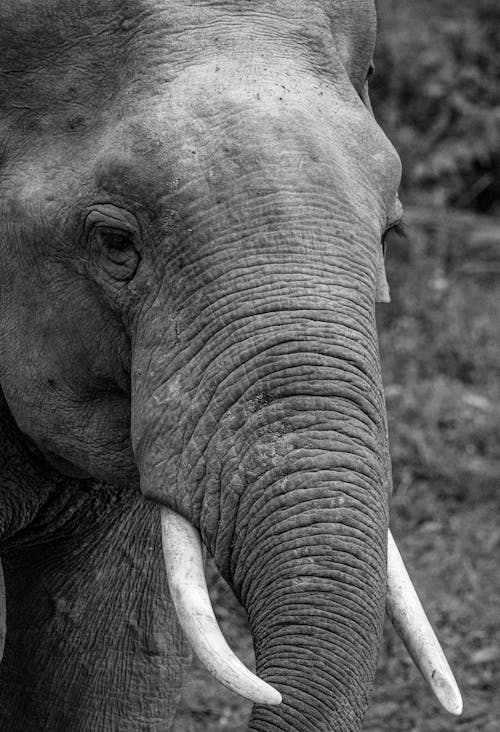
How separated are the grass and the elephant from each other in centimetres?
276

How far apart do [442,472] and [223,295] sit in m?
4.64

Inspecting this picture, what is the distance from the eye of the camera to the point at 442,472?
7418 mm

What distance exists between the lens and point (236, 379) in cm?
290

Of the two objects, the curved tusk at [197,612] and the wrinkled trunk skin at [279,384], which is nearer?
the curved tusk at [197,612]

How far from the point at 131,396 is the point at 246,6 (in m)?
0.85

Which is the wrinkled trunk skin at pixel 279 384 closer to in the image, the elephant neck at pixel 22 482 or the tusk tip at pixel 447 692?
the tusk tip at pixel 447 692

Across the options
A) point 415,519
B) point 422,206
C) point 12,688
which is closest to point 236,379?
point 12,688

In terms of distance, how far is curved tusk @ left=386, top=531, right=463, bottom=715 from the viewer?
2938 mm

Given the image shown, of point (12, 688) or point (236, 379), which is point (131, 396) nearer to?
point (236, 379)

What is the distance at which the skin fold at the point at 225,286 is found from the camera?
9.23 ft

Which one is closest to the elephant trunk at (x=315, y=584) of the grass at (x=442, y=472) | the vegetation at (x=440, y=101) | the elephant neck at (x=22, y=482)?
the elephant neck at (x=22, y=482)

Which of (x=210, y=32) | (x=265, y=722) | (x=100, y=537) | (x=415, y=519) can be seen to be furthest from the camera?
(x=415, y=519)

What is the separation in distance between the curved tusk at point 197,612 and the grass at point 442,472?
286 cm

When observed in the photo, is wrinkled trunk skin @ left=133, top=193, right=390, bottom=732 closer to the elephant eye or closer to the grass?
the elephant eye
